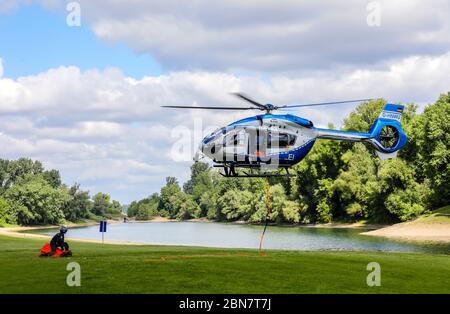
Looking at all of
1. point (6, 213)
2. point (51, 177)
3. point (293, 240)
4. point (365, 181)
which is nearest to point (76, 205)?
point (51, 177)

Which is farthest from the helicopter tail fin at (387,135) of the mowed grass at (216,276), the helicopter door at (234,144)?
the mowed grass at (216,276)

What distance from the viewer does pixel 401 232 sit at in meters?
80.5

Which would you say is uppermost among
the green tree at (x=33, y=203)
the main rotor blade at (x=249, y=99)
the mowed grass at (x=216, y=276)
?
the main rotor blade at (x=249, y=99)

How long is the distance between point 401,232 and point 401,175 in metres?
16.6

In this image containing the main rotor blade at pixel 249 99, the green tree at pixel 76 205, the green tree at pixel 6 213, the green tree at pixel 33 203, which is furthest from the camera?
the green tree at pixel 76 205

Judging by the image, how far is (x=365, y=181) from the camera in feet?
364

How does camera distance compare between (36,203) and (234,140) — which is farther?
(36,203)

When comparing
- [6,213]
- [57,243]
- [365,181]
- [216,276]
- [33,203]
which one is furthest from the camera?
[33,203]

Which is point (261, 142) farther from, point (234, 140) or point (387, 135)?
point (387, 135)

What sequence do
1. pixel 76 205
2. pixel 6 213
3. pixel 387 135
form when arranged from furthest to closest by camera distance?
pixel 76 205, pixel 6 213, pixel 387 135

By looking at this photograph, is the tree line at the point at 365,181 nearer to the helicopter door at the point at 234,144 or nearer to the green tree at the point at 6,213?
the green tree at the point at 6,213

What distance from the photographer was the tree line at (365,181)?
83.7 metres
